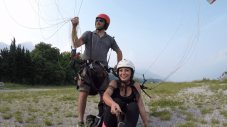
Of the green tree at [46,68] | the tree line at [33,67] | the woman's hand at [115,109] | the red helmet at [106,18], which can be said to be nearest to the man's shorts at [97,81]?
the red helmet at [106,18]

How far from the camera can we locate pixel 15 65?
35.3m

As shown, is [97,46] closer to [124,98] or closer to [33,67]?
[124,98]

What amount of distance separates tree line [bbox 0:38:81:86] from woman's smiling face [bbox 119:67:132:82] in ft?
95.9

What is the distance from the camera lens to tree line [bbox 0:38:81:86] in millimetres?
35344

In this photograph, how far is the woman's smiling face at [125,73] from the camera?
9.92ft

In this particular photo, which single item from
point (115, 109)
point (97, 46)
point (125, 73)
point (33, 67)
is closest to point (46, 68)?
point (33, 67)

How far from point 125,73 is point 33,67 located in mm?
41619

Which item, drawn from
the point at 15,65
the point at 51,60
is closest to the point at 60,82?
the point at 51,60

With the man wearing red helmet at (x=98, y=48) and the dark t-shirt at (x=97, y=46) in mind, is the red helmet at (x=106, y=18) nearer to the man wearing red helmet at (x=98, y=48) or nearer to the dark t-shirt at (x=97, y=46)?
the man wearing red helmet at (x=98, y=48)

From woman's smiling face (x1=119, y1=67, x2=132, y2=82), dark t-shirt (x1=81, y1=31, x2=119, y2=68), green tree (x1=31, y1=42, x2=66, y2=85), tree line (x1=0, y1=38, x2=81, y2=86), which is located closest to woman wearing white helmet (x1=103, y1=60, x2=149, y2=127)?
woman's smiling face (x1=119, y1=67, x2=132, y2=82)

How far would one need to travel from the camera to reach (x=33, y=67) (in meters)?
38.5

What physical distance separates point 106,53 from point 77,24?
1043 millimetres

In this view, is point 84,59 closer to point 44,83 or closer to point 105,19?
point 105,19

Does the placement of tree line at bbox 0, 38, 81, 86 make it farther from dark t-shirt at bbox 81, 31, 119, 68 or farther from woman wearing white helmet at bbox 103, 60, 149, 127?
woman wearing white helmet at bbox 103, 60, 149, 127
